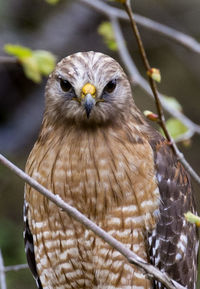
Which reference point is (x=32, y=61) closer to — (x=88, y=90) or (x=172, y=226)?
(x=88, y=90)

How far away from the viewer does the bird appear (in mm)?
4695

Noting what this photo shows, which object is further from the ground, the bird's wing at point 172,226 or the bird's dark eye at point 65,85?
the bird's dark eye at point 65,85

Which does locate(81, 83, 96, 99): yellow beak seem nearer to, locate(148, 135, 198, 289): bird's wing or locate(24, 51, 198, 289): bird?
locate(24, 51, 198, 289): bird

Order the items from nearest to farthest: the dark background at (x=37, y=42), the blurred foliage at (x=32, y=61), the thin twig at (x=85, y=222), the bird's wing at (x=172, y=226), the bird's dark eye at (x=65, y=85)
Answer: the thin twig at (x=85, y=222) < the bird's dark eye at (x=65, y=85) < the bird's wing at (x=172, y=226) < the blurred foliage at (x=32, y=61) < the dark background at (x=37, y=42)

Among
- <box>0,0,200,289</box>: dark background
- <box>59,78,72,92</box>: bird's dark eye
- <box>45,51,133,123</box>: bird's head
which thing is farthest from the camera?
<box>0,0,200,289</box>: dark background

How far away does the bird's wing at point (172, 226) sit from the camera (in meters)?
4.93

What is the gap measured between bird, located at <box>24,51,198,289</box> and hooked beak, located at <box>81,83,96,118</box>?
0.04m

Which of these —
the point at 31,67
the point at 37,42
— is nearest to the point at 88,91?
the point at 31,67

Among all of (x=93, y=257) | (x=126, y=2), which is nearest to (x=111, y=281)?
(x=93, y=257)

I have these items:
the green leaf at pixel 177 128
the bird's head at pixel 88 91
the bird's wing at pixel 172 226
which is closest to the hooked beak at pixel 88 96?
the bird's head at pixel 88 91

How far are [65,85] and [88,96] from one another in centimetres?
32

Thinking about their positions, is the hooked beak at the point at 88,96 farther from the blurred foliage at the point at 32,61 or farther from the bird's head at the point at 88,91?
the blurred foliage at the point at 32,61

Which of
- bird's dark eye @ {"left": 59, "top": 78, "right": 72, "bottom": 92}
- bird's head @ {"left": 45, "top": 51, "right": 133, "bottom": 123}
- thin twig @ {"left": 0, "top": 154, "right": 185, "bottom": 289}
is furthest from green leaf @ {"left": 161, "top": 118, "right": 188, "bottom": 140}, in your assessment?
thin twig @ {"left": 0, "top": 154, "right": 185, "bottom": 289}

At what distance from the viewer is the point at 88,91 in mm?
4406
